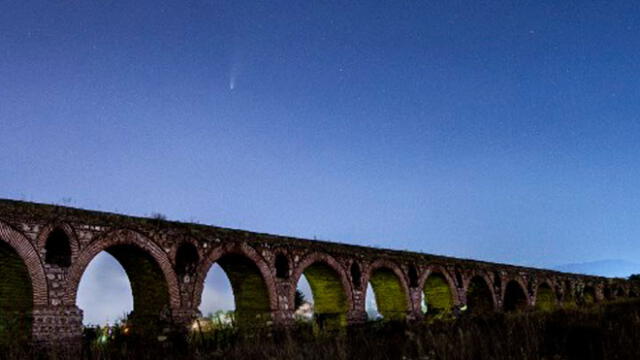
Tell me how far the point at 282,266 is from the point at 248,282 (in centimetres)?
121

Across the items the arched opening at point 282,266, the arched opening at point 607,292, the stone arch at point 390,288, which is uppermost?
the arched opening at point 282,266

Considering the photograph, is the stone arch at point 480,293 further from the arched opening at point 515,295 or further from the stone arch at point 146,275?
the stone arch at point 146,275

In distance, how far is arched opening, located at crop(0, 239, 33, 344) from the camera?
12070 mm

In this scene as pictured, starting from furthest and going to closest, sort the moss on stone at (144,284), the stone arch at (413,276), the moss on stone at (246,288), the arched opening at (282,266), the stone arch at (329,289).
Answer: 1. the stone arch at (413,276)
2. the stone arch at (329,289)
3. the arched opening at (282,266)
4. the moss on stone at (246,288)
5. the moss on stone at (144,284)

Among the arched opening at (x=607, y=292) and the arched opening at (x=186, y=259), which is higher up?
the arched opening at (x=186, y=259)

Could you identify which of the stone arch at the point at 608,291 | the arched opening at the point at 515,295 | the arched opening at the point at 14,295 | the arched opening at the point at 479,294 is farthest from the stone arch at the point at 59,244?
the stone arch at the point at 608,291

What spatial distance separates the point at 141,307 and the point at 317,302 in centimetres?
756

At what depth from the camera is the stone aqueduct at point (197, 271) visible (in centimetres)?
1233

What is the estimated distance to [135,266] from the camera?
15.3 meters

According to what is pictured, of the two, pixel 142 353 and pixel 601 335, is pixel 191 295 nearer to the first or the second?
pixel 142 353

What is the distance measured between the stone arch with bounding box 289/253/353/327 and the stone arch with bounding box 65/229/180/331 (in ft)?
19.8

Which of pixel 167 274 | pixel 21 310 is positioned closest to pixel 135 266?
pixel 167 274

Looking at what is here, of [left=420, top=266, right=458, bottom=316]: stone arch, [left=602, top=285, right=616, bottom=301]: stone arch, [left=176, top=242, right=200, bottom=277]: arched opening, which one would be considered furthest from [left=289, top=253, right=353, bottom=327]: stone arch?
[left=602, top=285, right=616, bottom=301]: stone arch

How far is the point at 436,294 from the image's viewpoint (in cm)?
2580
